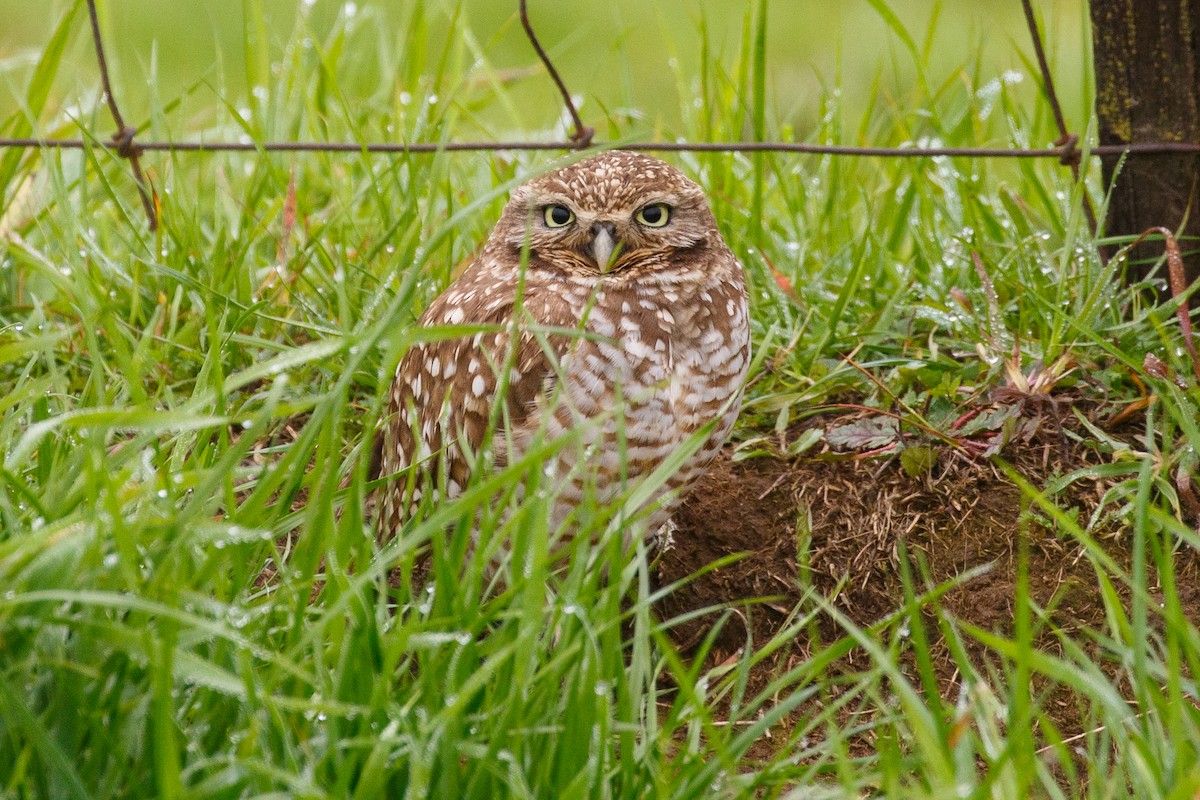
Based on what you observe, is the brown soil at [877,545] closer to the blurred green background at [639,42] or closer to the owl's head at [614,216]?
the owl's head at [614,216]

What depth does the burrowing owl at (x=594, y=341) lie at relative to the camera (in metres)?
2.49

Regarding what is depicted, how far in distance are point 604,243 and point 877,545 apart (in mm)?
825

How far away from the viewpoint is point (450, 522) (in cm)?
204

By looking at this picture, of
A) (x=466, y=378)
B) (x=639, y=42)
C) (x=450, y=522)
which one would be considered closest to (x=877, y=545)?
(x=466, y=378)

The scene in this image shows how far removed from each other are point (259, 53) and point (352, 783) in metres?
2.62

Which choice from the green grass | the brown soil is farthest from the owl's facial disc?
the brown soil

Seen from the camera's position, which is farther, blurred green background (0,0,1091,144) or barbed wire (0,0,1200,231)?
blurred green background (0,0,1091,144)

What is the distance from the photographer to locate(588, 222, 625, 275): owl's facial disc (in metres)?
2.65

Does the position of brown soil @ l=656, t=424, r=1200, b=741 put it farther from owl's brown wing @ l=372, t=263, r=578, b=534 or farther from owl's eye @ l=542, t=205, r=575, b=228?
owl's eye @ l=542, t=205, r=575, b=228

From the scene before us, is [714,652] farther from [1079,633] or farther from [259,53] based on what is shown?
[259,53]

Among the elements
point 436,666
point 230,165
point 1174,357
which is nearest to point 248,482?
point 436,666

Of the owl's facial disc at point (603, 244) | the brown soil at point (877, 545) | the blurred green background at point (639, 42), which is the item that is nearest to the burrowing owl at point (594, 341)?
the owl's facial disc at point (603, 244)

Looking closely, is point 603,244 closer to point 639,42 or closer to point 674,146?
point 674,146

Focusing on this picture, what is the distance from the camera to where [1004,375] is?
2863 millimetres
